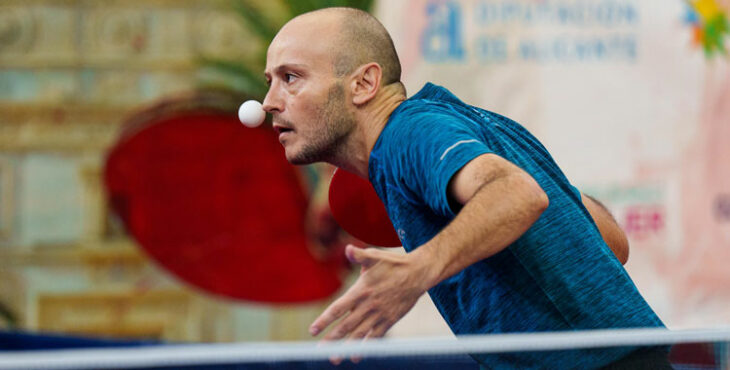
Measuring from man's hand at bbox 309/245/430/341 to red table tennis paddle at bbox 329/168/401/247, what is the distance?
88 centimetres

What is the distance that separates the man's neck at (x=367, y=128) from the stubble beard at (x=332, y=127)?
0.02 metres

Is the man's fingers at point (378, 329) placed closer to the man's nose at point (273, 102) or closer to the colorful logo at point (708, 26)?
the man's nose at point (273, 102)

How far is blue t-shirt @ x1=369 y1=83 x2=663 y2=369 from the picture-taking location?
1.66 metres

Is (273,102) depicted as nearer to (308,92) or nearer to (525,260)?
(308,92)

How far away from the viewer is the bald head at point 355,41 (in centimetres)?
191

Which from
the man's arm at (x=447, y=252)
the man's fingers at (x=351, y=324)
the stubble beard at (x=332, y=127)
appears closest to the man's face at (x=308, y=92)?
the stubble beard at (x=332, y=127)

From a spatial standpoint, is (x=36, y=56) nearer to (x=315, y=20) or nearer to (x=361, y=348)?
(x=315, y=20)

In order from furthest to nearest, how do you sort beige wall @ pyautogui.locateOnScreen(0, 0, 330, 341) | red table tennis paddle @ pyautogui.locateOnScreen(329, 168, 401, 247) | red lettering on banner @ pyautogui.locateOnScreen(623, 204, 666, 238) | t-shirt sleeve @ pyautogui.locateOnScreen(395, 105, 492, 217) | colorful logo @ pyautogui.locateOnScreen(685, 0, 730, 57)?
colorful logo @ pyautogui.locateOnScreen(685, 0, 730, 57)
red lettering on banner @ pyautogui.locateOnScreen(623, 204, 666, 238)
beige wall @ pyautogui.locateOnScreen(0, 0, 330, 341)
red table tennis paddle @ pyautogui.locateOnScreen(329, 168, 401, 247)
t-shirt sleeve @ pyautogui.locateOnScreen(395, 105, 492, 217)

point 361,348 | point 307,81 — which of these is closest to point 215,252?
point 307,81

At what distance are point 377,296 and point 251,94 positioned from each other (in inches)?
180

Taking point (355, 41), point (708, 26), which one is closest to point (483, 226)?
point (355, 41)

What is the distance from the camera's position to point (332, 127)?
190 centimetres

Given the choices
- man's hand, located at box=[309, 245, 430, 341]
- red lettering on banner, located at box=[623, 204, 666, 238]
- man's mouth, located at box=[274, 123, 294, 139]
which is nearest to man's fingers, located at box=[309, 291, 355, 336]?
man's hand, located at box=[309, 245, 430, 341]

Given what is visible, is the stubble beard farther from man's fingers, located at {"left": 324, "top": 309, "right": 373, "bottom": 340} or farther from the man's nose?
man's fingers, located at {"left": 324, "top": 309, "right": 373, "bottom": 340}
